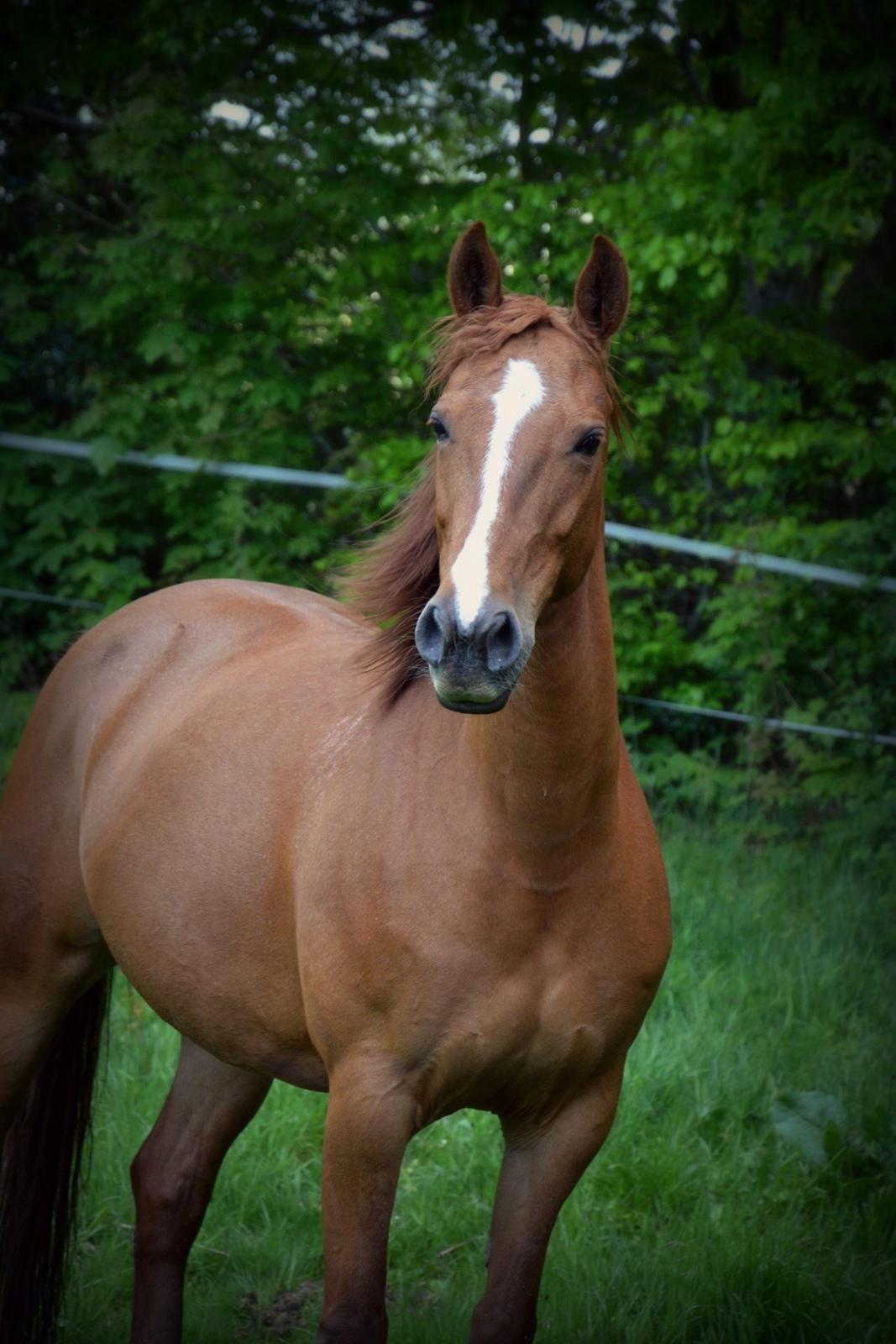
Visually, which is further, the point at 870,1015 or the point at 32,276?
the point at 32,276

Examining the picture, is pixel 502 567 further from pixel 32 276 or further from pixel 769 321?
pixel 32 276

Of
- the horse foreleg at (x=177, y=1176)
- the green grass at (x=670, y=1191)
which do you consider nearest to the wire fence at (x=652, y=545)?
the green grass at (x=670, y=1191)

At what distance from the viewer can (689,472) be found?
7.61 meters

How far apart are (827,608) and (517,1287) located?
188 inches

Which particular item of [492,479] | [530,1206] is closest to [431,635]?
[492,479]

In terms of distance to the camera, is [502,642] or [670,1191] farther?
[670,1191]

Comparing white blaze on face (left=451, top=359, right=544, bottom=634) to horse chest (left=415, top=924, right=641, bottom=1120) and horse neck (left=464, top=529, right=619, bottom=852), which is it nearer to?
horse neck (left=464, top=529, right=619, bottom=852)

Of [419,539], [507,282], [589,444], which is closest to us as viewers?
[589,444]

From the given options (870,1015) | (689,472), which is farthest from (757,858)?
(689,472)

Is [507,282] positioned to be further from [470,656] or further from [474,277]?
[470,656]

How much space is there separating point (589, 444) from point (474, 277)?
454 millimetres

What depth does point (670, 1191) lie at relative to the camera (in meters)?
3.47

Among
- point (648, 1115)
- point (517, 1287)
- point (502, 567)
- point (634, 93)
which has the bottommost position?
point (648, 1115)

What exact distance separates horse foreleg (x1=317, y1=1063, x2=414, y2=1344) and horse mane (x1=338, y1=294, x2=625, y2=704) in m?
0.72
